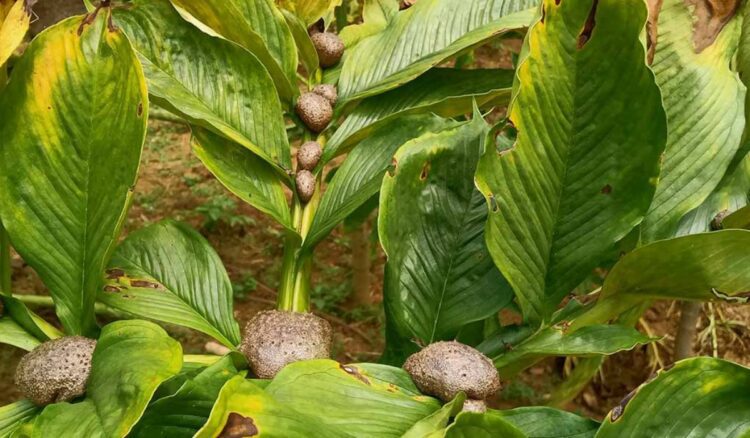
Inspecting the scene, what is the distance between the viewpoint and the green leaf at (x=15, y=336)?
2.15ft

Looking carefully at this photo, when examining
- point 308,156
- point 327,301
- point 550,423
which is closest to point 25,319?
point 308,156

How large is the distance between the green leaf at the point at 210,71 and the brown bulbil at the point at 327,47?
0.19 metres

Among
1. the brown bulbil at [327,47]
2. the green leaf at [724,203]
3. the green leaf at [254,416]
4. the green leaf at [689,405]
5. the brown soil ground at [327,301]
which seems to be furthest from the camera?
the brown soil ground at [327,301]

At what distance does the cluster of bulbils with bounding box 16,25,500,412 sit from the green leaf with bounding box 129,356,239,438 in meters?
0.07

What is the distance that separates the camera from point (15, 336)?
663 millimetres

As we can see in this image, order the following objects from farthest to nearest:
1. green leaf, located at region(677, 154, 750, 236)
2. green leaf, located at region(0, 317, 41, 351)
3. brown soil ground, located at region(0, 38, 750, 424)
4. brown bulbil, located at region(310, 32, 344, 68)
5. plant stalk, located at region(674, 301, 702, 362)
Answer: brown soil ground, located at region(0, 38, 750, 424), plant stalk, located at region(674, 301, 702, 362), brown bulbil, located at region(310, 32, 344, 68), green leaf, located at region(677, 154, 750, 236), green leaf, located at region(0, 317, 41, 351)

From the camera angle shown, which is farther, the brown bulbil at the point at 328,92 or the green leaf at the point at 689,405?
the brown bulbil at the point at 328,92

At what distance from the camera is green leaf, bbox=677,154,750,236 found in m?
0.76

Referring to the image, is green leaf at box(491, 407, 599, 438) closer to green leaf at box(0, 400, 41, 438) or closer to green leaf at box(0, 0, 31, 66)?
green leaf at box(0, 400, 41, 438)

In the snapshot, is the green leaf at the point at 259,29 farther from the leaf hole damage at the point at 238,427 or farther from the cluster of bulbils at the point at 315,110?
the leaf hole damage at the point at 238,427

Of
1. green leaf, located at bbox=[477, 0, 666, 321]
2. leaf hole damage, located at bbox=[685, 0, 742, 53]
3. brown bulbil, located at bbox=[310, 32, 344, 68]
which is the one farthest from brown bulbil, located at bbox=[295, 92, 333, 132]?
leaf hole damage, located at bbox=[685, 0, 742, 53]

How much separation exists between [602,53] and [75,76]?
1.59ft

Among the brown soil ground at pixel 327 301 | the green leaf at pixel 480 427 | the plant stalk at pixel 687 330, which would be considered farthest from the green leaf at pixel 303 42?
the plant stalk at pixel 687 330

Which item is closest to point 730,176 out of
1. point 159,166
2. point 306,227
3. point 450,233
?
point 450,233
